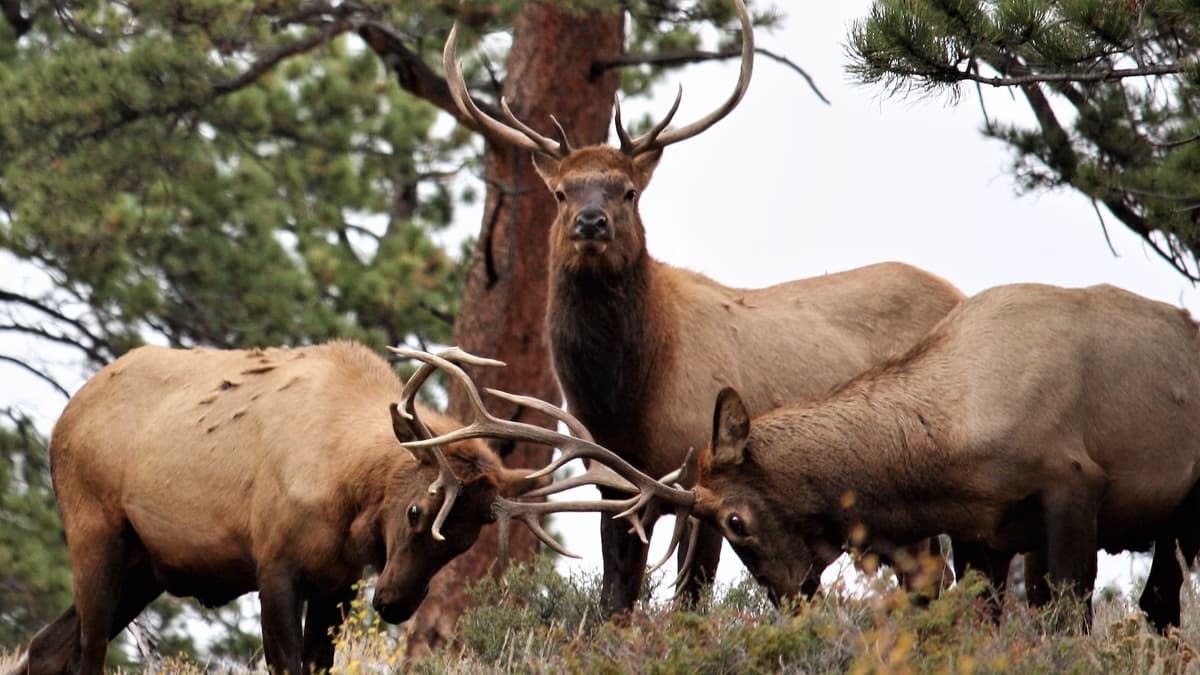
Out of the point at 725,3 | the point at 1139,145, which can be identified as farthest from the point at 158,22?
the point at 1139,145

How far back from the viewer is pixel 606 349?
9000 millimetres

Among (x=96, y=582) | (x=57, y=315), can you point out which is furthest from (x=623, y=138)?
(x=57, y=315)

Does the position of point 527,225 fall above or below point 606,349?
above

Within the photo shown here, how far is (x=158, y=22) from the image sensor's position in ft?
45.9

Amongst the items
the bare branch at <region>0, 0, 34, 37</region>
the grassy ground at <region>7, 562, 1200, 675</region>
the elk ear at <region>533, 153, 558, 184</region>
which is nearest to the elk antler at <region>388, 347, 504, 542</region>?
the grassy ground at <region>7, 562, 1200, 675</region>

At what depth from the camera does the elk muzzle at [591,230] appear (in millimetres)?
8750

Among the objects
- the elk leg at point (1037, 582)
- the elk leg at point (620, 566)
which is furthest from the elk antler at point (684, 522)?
the elk leg at point (1037, 582)

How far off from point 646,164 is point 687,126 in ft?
1.13

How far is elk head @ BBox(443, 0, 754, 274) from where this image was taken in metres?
8.88

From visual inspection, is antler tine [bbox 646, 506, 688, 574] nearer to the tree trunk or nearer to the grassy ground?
the grassy ground

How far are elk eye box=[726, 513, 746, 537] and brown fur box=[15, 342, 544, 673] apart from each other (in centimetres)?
96

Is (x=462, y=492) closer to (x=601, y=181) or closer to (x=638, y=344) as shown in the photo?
(x=638, y=344)

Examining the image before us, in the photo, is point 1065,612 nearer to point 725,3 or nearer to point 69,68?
point 725,3

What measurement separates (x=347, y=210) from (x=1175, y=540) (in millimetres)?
11480
